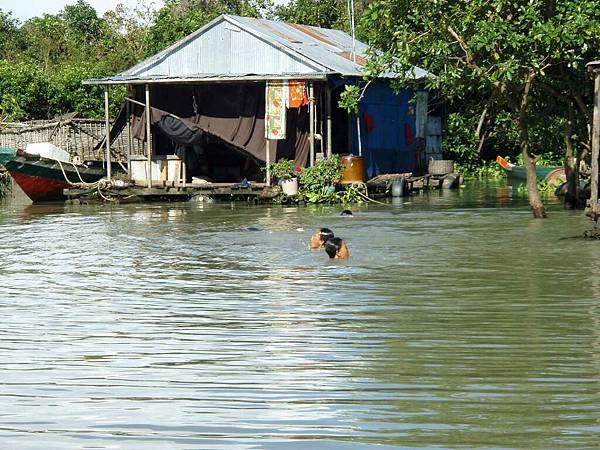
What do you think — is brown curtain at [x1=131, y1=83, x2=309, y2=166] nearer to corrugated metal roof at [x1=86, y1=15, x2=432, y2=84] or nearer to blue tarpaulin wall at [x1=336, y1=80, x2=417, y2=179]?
corrugated metal roof at [x1=86, y1=15, x2=432, y2=84]

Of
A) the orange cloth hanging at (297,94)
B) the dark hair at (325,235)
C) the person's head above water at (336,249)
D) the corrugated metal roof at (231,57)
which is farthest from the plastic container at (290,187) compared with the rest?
the person's head above water at (336,249)

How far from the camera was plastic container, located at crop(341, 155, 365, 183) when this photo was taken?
26.6m

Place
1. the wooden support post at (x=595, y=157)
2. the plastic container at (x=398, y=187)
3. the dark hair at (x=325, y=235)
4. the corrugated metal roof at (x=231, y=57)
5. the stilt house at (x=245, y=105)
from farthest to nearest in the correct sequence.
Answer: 1. the plastic container at (x=398, y=187)
2. the corrugated metal roof at (x=231, y=57)
3. the stilt house at (x=245, y=105)
4. the wooden support post at (x=595, y=157)
5. the dark hair at (x=325, y=235)

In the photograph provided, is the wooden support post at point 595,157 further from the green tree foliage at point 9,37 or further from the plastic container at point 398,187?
the green tree foliage at point 9,37

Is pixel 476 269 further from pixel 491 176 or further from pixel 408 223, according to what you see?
pixel 491 176

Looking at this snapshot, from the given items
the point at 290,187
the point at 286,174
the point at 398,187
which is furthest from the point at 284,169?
the point at 398,187

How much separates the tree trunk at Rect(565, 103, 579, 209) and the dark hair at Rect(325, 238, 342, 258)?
27.9 ft

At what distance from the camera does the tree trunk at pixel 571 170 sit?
21328 millimetres

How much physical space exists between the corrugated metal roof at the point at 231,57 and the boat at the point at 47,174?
220 cm

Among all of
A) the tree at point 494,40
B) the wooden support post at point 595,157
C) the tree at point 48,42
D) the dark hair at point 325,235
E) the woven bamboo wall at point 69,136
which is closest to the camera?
the dark hair at point 325,235

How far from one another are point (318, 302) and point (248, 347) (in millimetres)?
2485

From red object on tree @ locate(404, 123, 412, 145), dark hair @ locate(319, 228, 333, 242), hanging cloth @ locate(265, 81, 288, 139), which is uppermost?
hanging cloth @ locate(265, 81, 288, 139)

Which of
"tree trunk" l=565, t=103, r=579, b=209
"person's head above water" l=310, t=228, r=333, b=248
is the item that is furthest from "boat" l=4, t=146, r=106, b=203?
"person's head above water" l=310, t=228, r=333, b=248

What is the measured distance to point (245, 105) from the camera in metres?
27.9
